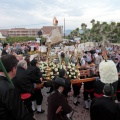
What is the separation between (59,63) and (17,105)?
507 centimetres

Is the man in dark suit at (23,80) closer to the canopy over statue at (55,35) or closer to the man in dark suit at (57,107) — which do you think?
the man in dark suit at (57,107)

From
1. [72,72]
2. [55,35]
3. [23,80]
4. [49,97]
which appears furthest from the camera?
[55,35]

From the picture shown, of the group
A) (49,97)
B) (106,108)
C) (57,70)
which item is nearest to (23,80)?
(49,97)

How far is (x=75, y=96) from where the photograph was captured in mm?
7824

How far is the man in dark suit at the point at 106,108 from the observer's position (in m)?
3.75

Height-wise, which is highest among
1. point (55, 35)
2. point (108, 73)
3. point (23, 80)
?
point (55, 35)

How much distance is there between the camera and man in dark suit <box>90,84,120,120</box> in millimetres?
3750

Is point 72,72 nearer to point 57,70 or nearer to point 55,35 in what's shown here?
point 57,70

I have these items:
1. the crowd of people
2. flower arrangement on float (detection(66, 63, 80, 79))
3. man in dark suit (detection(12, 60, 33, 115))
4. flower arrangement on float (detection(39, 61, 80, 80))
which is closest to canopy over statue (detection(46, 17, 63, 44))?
the crowd of people

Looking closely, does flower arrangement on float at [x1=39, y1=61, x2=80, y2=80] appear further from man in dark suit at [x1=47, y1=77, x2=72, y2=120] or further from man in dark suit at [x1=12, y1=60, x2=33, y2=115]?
man in dark suit at [x1=47, y1=77, x2=72, y2=120]

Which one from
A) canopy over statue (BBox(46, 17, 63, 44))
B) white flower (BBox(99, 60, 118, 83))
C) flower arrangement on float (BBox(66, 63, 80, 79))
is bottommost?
flower arrangement on float (BBox(66, 63, 80, 79))

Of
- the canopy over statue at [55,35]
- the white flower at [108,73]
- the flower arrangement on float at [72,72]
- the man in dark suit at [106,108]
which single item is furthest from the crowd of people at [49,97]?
the canopy over statue at [55,35]

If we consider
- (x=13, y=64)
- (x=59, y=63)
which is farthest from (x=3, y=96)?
(x=59, y=63)

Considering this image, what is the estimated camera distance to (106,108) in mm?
3762
